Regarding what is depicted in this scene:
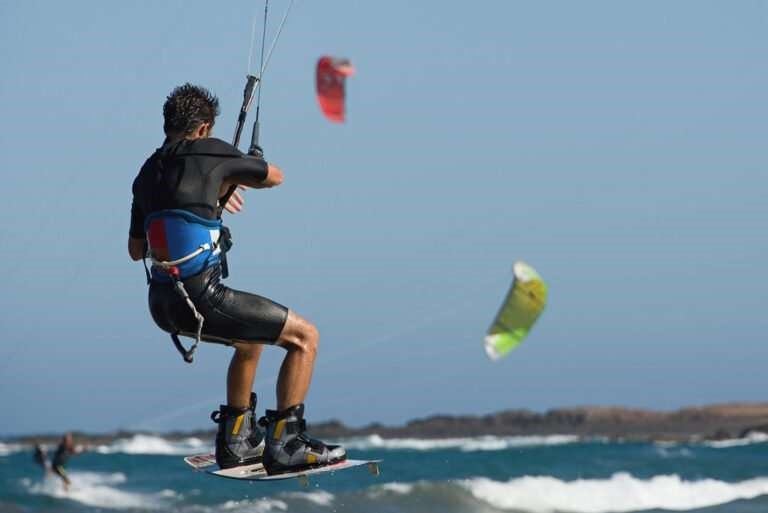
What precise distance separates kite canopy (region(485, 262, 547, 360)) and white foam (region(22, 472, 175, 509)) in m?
13.1

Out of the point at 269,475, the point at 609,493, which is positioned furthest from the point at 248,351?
the point at 609,493

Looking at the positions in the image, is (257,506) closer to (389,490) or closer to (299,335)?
(389,490)

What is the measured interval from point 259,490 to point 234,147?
530 inches

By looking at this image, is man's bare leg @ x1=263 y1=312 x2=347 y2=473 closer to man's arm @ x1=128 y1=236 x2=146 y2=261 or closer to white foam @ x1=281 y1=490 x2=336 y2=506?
man's arm @ x1=128 y1=236 x2=146 y2=261

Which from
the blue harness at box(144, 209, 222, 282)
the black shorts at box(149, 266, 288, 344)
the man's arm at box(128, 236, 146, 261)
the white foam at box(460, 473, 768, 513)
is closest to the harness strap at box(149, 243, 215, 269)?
the blue harness at box(144, 209, 222, 282)

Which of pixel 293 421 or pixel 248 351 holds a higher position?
pixel 248 351

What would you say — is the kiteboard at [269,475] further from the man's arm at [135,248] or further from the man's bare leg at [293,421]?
the man's arm at [135,248]

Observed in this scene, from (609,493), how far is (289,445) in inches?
641

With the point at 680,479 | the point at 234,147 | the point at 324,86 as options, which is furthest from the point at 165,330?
the point at 680,479

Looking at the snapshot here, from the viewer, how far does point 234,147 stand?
24.8 feet

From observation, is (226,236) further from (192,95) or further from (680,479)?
(680,479)

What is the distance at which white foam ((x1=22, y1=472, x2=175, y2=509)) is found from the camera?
21.9 m

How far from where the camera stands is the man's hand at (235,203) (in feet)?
25.7

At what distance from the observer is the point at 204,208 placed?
7.50 m
